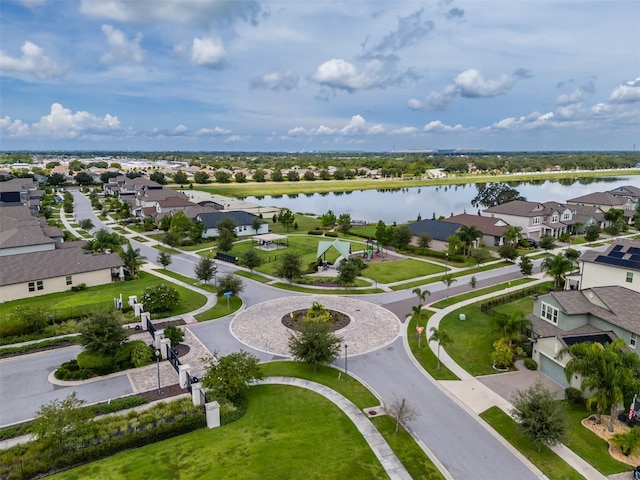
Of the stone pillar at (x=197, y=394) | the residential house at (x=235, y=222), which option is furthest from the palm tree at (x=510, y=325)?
the residential house at (x=235, y=222)

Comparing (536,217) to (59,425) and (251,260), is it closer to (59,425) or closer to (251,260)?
(251,260)

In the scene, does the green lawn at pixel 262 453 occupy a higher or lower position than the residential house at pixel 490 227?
lower

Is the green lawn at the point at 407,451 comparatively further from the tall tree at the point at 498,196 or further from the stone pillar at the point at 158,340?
the tall tree at the point at 498,196

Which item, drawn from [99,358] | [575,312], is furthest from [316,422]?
[575,312]

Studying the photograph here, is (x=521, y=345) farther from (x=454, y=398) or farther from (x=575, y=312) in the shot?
(x=454, y=398)

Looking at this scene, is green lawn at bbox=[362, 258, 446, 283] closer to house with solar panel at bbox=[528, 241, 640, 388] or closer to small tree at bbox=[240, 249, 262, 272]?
small tree at bbox=[240, 249, 262, 272]
